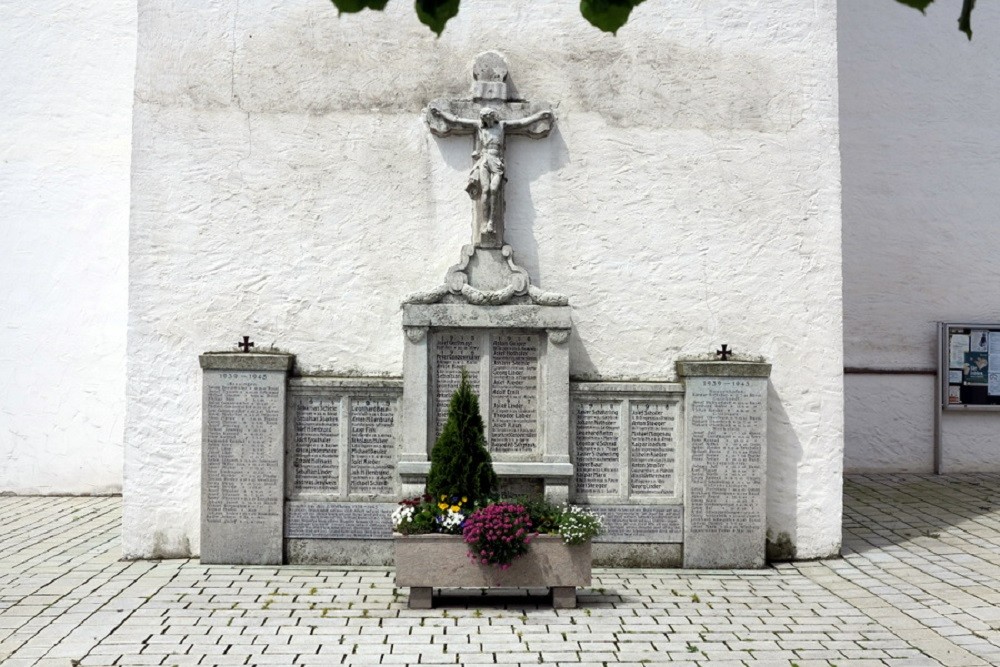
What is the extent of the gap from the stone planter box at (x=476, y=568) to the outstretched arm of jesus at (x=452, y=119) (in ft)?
11.1

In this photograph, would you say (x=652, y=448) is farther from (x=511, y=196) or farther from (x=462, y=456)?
(x=511, y=196)

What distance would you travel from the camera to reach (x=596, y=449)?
314 inches

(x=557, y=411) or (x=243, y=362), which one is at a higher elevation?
(x=243, y=362)

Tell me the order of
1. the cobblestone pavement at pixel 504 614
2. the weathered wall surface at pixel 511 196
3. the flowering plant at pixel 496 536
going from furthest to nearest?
the weathered wall surface at pixel 511 196 < the flowering plant at pixel 496 536 < the cobblestone pavement at pixel 504 614

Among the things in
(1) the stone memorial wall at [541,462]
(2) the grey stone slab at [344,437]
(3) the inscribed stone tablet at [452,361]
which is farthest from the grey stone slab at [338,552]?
(3) the inscribed stone tablet at [452,361]

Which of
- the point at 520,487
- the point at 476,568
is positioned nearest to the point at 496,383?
the point at 520,487

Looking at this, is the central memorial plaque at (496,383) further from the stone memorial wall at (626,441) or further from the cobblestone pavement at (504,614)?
the cobblestone pavement at (504,614)

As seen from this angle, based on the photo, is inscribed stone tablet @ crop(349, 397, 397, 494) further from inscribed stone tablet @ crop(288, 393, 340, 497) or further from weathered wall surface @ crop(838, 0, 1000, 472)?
weathered wall surface @ crop(838, 0, 1000, 472)

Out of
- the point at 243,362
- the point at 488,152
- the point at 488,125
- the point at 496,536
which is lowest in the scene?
the point at 496,536

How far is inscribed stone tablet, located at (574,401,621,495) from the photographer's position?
7957 mm

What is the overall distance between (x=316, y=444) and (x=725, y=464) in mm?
3270

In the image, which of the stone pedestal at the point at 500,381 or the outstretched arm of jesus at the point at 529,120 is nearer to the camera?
the stone pedestal at the point at 500,381

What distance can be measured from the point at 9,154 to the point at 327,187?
14.5 ft

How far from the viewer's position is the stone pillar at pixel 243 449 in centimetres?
780
